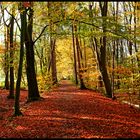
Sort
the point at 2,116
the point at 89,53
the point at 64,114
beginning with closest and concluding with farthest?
the point at 64,114 → the point at 2,116 → the point at 89,53

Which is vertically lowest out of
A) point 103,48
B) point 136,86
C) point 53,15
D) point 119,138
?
point 119,138

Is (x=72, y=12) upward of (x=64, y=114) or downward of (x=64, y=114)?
upward

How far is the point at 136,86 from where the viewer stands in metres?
19.3

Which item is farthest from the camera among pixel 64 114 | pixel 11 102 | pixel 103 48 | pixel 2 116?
pixel 103 48

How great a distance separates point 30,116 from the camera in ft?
51.3

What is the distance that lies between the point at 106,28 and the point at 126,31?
1282 millimetres

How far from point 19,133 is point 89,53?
40185 millimetres

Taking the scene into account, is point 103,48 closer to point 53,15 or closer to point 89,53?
point 53,15

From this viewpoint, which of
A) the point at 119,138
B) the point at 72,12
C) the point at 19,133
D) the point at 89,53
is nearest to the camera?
the point at 119,138

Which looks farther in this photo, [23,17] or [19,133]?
[23,17]

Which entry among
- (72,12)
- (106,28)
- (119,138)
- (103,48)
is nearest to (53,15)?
(72,12)

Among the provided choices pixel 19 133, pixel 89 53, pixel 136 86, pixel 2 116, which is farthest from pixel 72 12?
pixel 89 53

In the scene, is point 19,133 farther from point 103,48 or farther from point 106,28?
point 103,48

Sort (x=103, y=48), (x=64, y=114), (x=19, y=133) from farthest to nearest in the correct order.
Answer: (x=103, y=48) → (x=64, y=114) → (x=19, y=133)
